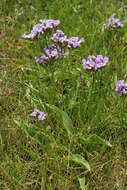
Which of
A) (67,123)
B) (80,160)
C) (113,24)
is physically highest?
(113,24)

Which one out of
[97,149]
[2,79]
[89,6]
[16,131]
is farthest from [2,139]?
[89,6]

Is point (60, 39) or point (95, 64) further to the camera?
point (60, 39)

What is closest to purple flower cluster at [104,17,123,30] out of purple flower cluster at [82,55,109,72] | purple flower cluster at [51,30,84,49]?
purple flower cluster at [51,30,84,49]

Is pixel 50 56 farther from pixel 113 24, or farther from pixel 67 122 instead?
pixel 113 24

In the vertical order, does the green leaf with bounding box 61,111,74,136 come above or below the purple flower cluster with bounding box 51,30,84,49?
below

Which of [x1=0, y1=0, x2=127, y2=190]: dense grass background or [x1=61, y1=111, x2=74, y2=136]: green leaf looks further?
[x1=61, y1=111, x2=74, y2=136]: green leaf

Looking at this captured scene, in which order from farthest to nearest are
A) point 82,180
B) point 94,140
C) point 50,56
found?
point 50,56, point 94,140, point 82,180

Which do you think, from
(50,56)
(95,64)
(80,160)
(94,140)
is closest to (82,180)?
(80,160)

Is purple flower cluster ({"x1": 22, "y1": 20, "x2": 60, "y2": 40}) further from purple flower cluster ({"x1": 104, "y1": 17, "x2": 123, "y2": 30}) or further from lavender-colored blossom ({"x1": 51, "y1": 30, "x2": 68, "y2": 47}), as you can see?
purple flower cluster ({"x1": 104, "y1": 17, "x2": 123, "y2": 30})
